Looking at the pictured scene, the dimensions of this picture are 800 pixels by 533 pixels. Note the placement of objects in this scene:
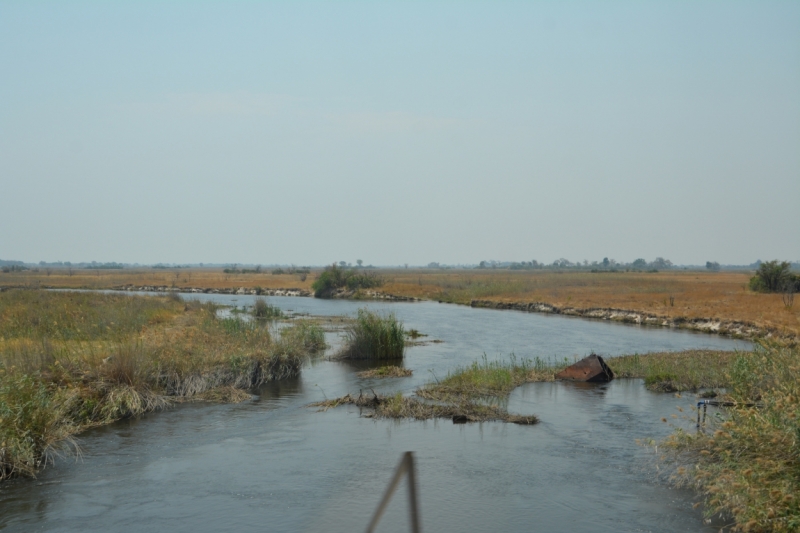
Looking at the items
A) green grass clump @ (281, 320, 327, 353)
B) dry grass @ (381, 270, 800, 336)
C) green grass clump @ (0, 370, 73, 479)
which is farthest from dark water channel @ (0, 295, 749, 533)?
dry grass @ (381, 270, 800, 336)

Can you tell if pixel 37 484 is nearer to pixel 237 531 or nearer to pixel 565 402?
pixel 237 531

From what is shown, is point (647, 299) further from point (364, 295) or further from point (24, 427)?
point (24, 427)

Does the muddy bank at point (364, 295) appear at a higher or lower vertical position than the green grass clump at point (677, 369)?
higher

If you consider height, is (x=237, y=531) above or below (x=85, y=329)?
below

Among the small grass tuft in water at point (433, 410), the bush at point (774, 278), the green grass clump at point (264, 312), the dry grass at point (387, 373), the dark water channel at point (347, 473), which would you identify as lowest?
the dark water channel at point (347, 473)

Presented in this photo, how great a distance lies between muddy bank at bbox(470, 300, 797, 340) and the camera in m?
37.6

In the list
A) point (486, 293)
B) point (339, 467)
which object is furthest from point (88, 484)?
point (486, 293)

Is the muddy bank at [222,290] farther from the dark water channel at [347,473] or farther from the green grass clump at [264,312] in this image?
the dark water channel at [347,473]

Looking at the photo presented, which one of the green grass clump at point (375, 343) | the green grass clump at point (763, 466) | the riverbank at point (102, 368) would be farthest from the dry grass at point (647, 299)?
the riverbank at point (102, 368)

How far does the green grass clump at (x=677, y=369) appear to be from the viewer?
70.6 ft

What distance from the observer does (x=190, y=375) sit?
20.2 meters

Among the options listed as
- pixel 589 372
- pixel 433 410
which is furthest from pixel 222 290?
pixel 433 410

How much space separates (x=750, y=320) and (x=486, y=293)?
3435 centimetres

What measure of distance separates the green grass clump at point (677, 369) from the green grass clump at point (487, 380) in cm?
252
